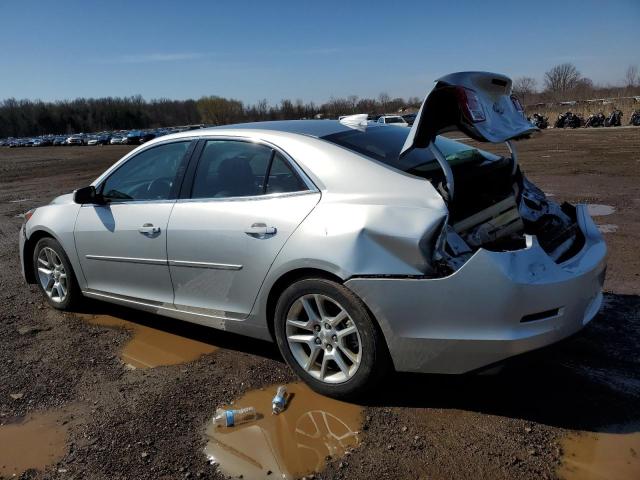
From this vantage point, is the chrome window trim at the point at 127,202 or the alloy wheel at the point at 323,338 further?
the chrome window trim at the point at 127,202

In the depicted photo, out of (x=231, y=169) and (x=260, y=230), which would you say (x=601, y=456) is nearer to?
(x=260, y=230)

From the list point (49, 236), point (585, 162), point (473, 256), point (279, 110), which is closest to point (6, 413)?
point (49, 236)

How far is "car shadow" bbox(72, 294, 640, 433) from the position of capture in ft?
9.43

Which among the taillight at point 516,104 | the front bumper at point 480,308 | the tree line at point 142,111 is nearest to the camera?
the front bumper at point 480,308

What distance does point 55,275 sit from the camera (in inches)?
195

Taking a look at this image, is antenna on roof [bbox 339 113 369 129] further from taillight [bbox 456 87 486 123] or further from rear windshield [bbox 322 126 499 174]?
taillight [bbox 456 87 486 123]

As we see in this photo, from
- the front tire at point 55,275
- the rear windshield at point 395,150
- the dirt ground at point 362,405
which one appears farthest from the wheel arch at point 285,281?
the front tire at point 55,275

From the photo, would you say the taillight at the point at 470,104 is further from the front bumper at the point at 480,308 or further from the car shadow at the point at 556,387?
the car shadow at the point at 556,387

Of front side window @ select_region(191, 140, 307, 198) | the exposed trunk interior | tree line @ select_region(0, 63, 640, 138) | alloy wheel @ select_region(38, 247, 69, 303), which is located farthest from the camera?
Answer: tree line @ select_region(0, 63, 640, 138)

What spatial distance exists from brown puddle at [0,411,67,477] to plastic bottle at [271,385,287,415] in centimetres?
116

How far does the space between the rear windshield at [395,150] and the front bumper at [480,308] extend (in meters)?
0.78

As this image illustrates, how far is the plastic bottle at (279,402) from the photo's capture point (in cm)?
317

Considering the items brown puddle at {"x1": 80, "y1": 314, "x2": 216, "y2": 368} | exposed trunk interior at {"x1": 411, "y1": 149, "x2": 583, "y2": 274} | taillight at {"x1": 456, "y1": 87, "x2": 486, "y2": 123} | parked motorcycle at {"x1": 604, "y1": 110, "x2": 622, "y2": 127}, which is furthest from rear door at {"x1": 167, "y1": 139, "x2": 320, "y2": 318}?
parked motorcycle at {"x1": 604, "y1": 110, "x2": 622, "y2": 127}

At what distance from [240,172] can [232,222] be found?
40cm
